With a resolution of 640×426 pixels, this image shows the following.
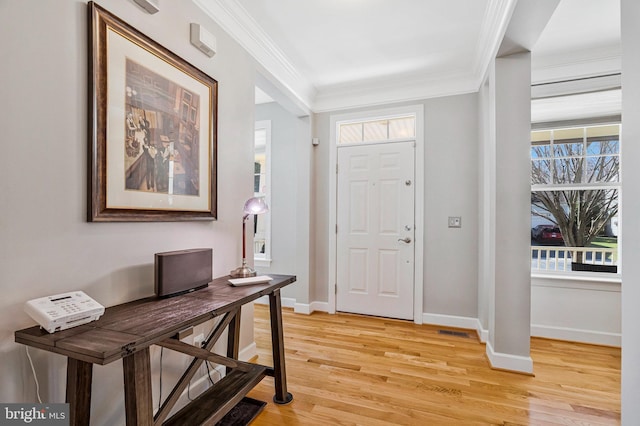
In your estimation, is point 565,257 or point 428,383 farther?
point 565,257

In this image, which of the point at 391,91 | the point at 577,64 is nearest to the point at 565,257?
the point at 577,64

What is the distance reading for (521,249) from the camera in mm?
2338

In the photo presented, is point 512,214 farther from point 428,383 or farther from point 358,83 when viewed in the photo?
point 358,83

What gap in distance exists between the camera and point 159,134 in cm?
164

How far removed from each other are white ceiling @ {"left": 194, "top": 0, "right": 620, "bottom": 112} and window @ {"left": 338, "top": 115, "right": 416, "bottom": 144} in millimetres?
261

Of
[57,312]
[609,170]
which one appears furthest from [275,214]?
[609,170]

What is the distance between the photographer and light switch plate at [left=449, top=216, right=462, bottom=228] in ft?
10.7

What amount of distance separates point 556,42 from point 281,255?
11.4 ft

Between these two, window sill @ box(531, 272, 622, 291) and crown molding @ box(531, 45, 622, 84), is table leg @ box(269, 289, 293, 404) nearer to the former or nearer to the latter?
window sill @ box(531, 272, 622, 291)

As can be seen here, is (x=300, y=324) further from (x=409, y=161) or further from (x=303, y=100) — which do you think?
(x=303, y=100)

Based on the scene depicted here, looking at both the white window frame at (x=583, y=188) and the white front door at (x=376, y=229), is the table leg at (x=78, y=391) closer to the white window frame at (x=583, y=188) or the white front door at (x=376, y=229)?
the white front door at (x=376, y=229)

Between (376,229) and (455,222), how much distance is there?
86cm

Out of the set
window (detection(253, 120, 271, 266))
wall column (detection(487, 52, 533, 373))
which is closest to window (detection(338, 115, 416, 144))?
window (detection(253, 120, 271, 266))

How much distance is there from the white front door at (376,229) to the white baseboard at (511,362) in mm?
1104
